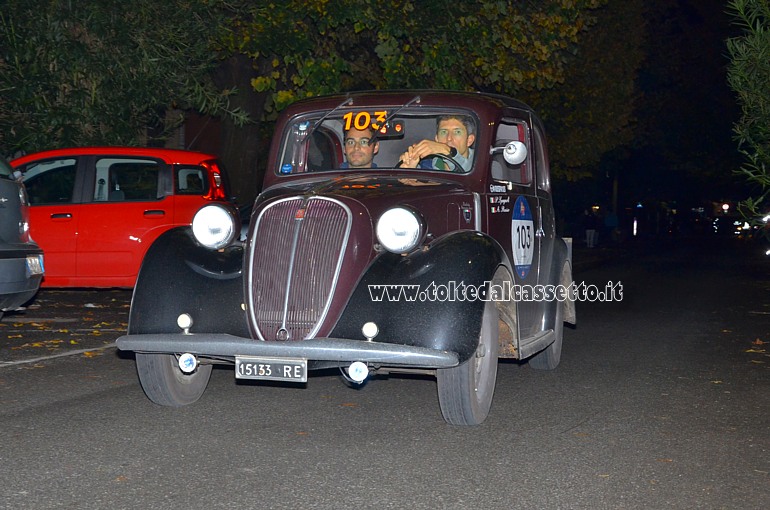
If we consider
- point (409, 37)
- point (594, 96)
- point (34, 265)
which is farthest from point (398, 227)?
point (594, 96)

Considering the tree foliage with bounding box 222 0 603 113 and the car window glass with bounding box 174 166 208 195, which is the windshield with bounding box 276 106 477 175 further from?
the tree foliage with bounding box 222 0 603 113

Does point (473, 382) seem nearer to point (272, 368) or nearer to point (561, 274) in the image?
point (272, 368)

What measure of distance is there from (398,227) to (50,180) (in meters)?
8.37

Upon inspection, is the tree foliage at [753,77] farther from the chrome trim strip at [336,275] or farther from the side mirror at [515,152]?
the chrome trim strip at [336,275]

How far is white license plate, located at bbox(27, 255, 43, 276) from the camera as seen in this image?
353 inches

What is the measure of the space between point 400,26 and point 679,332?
7.66m

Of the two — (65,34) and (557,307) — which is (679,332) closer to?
(557,307)

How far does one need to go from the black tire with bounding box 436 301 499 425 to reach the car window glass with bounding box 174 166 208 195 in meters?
7.76

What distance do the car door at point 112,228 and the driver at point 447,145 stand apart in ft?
20.4

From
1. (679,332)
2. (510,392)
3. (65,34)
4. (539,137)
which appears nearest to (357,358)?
(510,392)

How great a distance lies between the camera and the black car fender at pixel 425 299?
580cm

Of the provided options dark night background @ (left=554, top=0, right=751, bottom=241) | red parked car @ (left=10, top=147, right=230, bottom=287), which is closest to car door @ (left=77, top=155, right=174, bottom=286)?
red parked car @ (left=10, top=147, right=230, bottom=287)

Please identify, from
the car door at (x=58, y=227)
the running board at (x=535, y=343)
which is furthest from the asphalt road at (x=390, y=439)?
the car door at (x=58, y=227)

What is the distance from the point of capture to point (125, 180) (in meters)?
13.6
